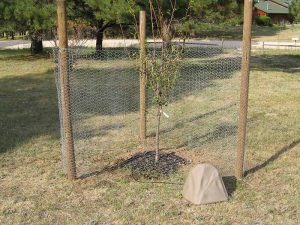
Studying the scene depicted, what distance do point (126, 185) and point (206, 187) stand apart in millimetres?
933

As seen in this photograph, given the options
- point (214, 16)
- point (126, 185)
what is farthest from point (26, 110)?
point (214, 16)

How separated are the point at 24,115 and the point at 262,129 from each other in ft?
14.1

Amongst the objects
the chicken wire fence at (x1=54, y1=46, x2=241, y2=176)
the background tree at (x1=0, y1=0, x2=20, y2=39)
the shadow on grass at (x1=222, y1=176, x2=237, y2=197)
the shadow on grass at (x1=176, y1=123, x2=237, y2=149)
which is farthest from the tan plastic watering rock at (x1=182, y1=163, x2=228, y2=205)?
the background tree at (x1=0, y1=0, x2=20, y2=39)

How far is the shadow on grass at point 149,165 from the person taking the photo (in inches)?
195

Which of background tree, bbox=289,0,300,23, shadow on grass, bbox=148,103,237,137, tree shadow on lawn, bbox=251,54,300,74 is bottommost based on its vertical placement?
shadow on grass, bbox=148,103,237,137

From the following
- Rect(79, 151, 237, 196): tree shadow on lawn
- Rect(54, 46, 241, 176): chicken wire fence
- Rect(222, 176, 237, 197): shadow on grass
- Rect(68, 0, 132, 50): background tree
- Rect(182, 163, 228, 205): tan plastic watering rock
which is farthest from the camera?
Rect(68, 0, 132, 50): background tree

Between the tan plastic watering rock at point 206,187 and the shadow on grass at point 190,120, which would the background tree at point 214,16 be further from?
the tan plastic watering rock at point 206,187

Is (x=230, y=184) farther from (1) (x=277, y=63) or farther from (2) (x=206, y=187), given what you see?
(1) (x=277, y=63)

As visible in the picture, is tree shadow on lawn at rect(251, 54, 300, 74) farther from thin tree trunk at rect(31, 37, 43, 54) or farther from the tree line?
thin tree trunk at rect(31, 37, 43, 54)

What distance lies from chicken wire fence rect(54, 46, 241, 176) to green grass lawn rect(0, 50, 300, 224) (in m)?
0.08

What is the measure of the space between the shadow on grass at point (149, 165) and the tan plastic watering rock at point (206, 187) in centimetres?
69

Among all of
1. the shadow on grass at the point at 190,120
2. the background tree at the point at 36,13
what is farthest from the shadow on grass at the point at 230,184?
the background tree at the point at 36,13

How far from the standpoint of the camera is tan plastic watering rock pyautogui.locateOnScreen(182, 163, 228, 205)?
422 centimetres

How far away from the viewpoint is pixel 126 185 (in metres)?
4.68
